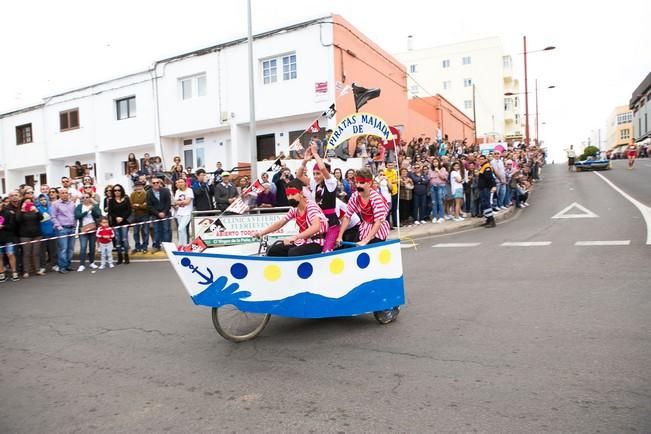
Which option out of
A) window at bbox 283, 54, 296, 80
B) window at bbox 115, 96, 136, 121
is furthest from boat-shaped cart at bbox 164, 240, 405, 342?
window at bbox 115, 96, 136, 121

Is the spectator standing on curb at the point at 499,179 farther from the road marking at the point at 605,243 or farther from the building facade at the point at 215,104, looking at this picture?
the building facade at the point at 215,104

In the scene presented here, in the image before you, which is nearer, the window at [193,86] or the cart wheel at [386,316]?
the cart wheel at [386,316]

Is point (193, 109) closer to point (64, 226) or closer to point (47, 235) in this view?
point (64, 226)

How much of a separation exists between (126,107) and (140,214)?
651 inches

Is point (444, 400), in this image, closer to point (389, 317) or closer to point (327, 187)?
point (389, 317)

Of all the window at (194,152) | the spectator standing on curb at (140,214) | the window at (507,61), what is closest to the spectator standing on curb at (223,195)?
the spectator standing on curb at (140,214)

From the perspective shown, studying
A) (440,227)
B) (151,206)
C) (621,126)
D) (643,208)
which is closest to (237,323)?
(151,206)

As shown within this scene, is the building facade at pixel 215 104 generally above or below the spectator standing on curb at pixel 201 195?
above

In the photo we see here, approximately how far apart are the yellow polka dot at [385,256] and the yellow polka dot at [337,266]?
518mm

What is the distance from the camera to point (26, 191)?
11836mm

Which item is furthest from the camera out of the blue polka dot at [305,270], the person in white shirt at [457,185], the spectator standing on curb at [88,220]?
the person in white shirt at [457,185]

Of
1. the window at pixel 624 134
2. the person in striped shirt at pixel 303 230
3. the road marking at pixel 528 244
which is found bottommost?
the road marking at pixel 528 244

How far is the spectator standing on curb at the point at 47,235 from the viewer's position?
39.0 ft

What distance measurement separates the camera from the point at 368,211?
606 centimetres
